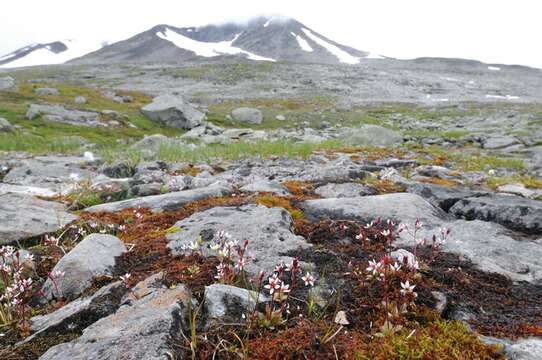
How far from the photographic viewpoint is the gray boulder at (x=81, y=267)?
161 inches

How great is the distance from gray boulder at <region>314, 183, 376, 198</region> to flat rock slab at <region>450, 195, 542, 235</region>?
68.4 inches

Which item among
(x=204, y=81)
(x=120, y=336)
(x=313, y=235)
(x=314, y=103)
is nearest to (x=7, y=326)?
(x=120, y=336)

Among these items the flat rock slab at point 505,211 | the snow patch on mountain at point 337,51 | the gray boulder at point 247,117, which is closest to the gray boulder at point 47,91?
the gray boulder at point 247,117

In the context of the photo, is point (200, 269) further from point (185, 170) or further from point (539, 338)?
point (185, 170)

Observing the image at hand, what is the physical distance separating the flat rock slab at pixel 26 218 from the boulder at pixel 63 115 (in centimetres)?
2853

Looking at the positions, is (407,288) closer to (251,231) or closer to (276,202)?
(251,231)

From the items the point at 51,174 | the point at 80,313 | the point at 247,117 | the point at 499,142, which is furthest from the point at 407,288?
the point at 247,117

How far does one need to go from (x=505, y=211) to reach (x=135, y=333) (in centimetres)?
525

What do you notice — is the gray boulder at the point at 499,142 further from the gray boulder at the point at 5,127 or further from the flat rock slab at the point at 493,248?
the gray boulder at the point at 5,127

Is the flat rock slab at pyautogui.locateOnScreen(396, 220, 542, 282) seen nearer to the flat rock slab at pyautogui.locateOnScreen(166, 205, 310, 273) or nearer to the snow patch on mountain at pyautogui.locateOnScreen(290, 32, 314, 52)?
the flat rock slab at pyautogui.locateOnScreen(166, 205, 310, 273)

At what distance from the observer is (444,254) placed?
449 centimetres

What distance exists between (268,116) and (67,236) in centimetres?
4164

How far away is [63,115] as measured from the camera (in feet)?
115

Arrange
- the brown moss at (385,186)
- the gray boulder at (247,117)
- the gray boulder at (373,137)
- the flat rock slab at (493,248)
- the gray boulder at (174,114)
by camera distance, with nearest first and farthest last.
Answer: the flat rock slab at (493,248) < the brown moss at (385,186) < the gray boulder at (373,137) < the gray boulder at (174,114) < the gray boulder at (247,117)
